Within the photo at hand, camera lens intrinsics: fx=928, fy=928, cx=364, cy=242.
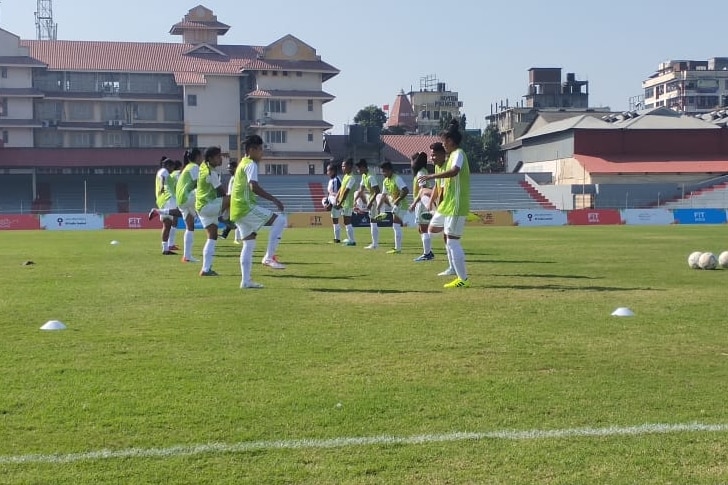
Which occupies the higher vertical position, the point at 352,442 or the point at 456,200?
the point at 456,200

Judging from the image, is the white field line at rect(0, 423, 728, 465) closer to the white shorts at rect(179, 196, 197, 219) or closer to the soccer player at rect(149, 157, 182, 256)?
the white shorts at rect(179, 196, 197, 219)

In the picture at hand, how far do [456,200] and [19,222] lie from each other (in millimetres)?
37548

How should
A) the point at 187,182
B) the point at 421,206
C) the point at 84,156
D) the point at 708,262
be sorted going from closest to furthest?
the point at 708,262 < the point at 187,182 < the point at 421,206 < the point at 84,156

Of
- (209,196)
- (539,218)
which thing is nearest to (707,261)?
(209,196)

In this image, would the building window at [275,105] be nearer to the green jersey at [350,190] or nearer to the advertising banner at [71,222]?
the advertising banner at [71,222]

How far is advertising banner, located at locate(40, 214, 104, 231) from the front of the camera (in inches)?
1816

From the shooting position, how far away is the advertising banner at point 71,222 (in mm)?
46125

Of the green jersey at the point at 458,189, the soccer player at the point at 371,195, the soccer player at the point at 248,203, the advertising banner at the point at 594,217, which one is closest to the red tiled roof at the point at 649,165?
the advertising banner at the point at 594,217

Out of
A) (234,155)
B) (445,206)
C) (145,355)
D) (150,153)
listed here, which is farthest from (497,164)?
(145,355)

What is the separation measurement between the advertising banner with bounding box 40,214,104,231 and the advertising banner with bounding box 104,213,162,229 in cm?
35

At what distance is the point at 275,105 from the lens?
8156 cm

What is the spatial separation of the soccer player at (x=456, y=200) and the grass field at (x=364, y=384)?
2.42 ft

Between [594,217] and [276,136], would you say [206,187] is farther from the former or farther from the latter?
[276,136]

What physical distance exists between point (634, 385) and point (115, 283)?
32.8ft
